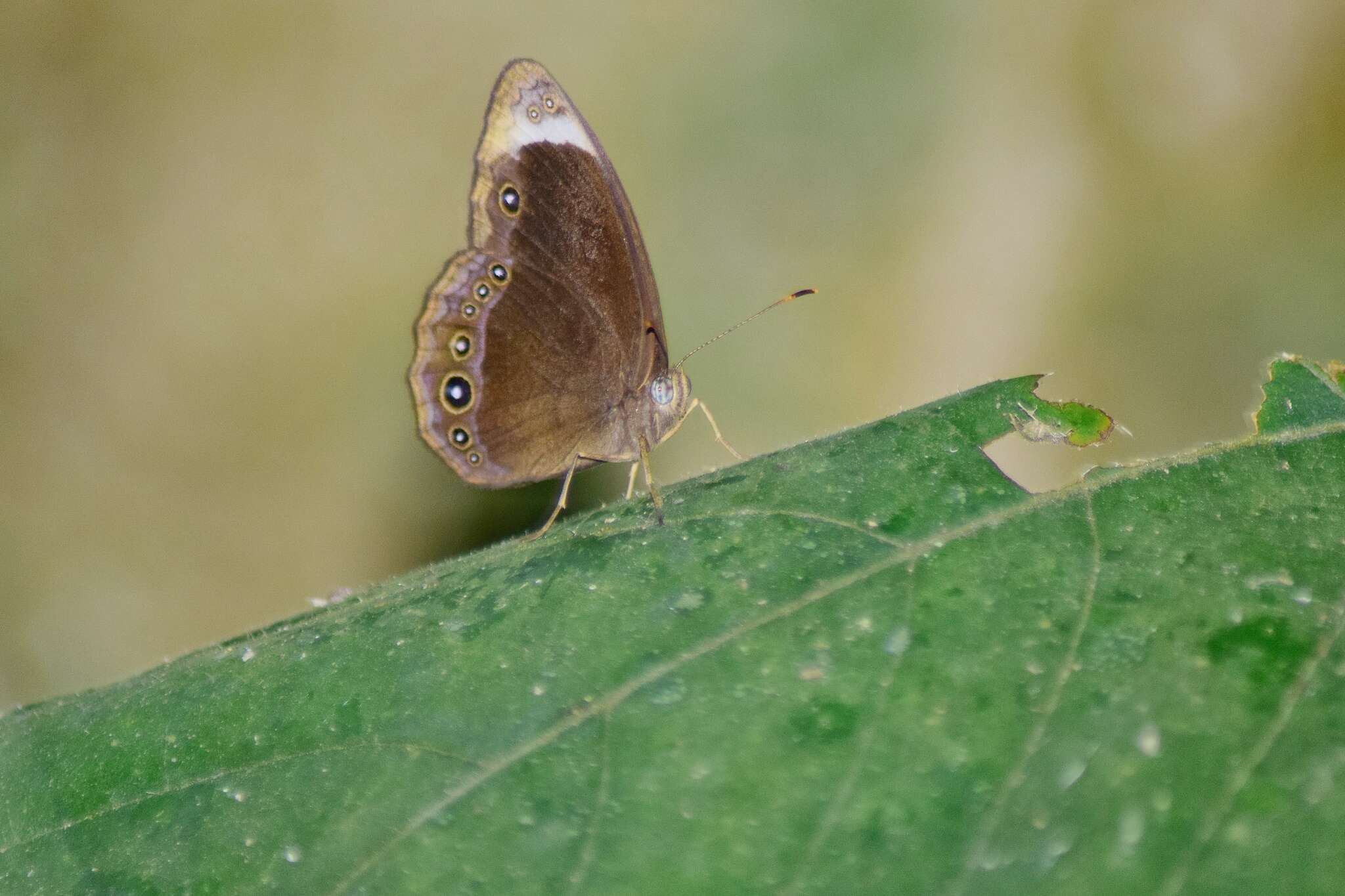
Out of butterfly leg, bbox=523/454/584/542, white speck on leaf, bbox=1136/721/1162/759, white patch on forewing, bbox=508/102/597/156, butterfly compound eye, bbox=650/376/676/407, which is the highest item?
white patch on forewing, bbox=508/102/597/156

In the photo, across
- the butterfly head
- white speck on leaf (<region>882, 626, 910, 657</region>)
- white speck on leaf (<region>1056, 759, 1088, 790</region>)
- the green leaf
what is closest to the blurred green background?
the butterfly head

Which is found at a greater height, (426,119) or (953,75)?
(426,119)

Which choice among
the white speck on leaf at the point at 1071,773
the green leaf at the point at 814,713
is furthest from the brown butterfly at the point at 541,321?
the white speck on leaf at the point at 1071,773

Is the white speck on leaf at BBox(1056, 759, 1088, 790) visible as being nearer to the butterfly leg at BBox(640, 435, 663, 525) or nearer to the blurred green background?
the butterfly leg at BBox(640, 435, 663, 525)

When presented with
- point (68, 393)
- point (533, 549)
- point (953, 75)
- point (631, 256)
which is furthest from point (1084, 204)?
point (68, 393)

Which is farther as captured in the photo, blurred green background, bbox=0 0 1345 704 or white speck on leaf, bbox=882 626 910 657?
blurred green background, bbox=0 0 1345 704

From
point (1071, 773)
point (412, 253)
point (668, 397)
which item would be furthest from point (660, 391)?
point (412, 253)

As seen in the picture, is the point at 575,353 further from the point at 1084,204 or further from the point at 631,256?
the point at 1084,204
